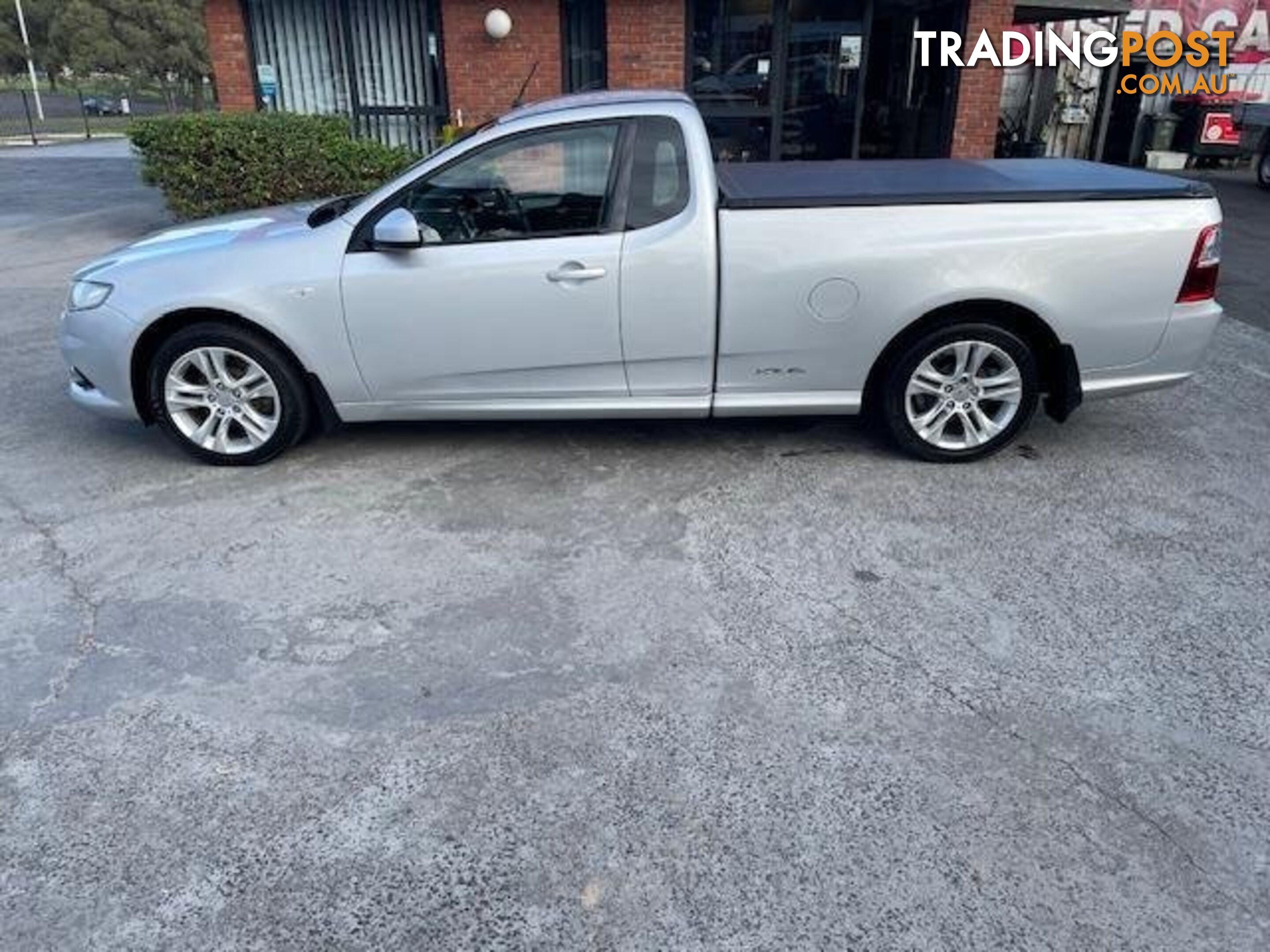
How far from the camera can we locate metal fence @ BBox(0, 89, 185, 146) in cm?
3325

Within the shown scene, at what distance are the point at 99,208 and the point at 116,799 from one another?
14.0m

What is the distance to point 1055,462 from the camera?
16.2 ft

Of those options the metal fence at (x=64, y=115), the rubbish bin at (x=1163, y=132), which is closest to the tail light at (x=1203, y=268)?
the rubbish bin at (x=1163, y=132)

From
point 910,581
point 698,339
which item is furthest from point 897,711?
point 698,339

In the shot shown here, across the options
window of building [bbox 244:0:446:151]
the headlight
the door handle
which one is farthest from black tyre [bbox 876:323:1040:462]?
window of building [bbox 244:0:446:151]

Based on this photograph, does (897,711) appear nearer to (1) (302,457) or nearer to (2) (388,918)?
(2) (388,918)

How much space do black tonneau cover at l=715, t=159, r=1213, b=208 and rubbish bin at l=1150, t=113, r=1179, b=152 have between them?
1536cm

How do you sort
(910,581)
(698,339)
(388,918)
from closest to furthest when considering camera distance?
1. (388,918)
2. (910,581)
3. (698,339)

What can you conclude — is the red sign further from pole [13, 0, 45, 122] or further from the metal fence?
pole [13, 0, 45, 122]

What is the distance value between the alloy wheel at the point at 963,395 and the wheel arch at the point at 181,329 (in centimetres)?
283

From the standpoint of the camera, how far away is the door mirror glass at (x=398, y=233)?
4387 millimetres

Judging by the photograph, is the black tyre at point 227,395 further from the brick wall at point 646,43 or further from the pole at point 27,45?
the pole at point 27,45

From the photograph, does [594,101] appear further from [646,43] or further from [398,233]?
[646,43]

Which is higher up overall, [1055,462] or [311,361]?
[311,361]
